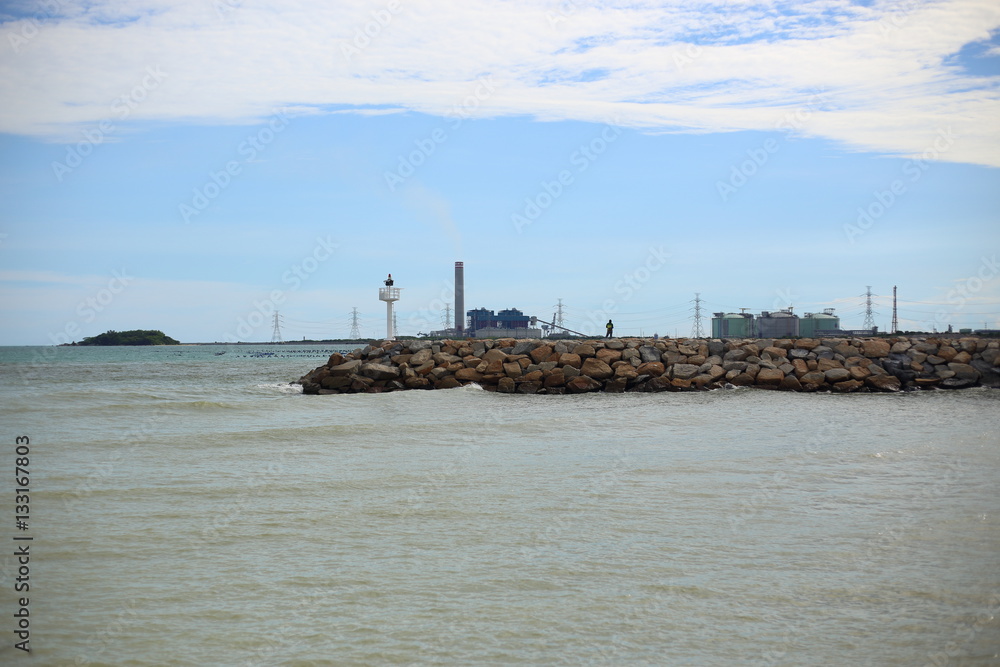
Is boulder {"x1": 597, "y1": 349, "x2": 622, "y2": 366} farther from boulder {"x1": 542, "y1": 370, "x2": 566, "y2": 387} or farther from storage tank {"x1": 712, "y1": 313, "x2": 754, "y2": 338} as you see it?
storage tank {"x1": 712, "y1": 313, "x2": 754, "y2": 338}

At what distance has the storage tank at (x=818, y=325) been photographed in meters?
48.3

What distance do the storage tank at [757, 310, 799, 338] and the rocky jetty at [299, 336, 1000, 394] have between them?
25916 millimetres

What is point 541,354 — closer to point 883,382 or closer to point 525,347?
point 525,347

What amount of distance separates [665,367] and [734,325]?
31489mm

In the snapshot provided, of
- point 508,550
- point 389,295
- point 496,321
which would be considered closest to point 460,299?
point 496,321

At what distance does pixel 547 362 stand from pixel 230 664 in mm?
17722

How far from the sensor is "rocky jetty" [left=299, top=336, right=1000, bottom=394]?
67.1 ft

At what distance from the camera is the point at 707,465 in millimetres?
9023

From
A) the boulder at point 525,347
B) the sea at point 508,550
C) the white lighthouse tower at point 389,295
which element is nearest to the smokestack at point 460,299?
the white lighthouse tower at point 389,295

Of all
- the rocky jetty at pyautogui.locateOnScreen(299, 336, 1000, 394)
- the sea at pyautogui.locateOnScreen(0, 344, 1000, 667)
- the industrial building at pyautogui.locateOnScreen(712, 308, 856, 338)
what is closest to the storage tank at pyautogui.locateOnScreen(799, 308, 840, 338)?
the industrial building at pyautogui.locateOnScreen(712, 308, 856, 338)

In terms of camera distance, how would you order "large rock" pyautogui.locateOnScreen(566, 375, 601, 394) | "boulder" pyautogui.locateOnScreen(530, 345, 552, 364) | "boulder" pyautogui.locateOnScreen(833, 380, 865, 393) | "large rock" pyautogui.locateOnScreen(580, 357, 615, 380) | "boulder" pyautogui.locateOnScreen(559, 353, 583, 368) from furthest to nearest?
"boulder" pyautogui.locateOnScreen(530, 345, 552, 364)
"boulder" pyautogui.locateOnScreen(559, 353, 583, 368)
"large rock" pyautogui.locateOnScreen(580, 357, 615, 380)
"large rock" pyautogui.locateOnScreen(566, 375, 601, 394)
"boulder" pyautogui.locateOnScreen(833, 380, 865, 393)

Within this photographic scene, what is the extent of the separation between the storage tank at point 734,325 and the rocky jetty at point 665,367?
88.3 feet

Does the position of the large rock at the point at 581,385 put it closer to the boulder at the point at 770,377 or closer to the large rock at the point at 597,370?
the large rock at the point at 597,370

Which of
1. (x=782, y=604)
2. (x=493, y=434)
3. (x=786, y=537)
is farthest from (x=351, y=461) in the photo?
(x=782, y=604)
